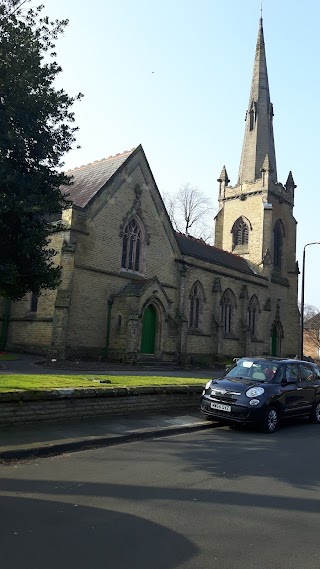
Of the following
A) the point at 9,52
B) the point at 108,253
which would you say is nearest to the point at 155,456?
the point at 9,52

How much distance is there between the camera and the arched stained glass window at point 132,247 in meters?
26.4

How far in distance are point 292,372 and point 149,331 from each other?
48.2ft

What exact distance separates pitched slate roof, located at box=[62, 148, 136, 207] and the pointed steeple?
20.7 meters

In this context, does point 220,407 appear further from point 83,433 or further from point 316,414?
point 316,414

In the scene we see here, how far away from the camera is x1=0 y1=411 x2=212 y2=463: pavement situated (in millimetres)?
7492

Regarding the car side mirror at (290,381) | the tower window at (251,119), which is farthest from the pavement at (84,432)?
the tower window at (251,119)

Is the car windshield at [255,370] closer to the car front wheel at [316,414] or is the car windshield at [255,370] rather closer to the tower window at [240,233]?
the car front wheel at [316,414]

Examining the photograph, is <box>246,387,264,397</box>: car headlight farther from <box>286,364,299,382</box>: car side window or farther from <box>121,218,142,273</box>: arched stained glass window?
<box>121,218,142,273</box>: arched stained glass window

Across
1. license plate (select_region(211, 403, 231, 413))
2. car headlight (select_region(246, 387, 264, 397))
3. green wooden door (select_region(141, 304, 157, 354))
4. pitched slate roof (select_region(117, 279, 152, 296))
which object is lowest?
license plate (select_region(211, 403, 231, 413))

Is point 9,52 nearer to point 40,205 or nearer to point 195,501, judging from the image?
point 40,205

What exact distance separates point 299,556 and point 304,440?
645 centimetres

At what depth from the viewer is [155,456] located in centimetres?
788

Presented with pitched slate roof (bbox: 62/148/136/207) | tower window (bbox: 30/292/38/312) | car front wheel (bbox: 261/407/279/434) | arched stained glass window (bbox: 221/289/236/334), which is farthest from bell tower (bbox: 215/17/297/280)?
car front wheel (bbox: 261/407/279/434)

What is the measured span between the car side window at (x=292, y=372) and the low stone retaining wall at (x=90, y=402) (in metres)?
2.79
